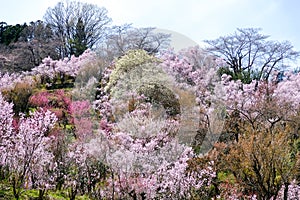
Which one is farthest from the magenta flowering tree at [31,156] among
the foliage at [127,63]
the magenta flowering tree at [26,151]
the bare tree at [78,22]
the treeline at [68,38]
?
the bare tree at [78,22]

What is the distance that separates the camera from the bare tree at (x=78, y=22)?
26859 mm

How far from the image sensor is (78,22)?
88.3 ft

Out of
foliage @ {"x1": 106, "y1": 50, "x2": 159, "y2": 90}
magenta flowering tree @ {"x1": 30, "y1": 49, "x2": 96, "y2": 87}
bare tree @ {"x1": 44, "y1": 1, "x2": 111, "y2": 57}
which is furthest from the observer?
bare tree @ {"x1": 44, "y1": 1, "x2": 111, "y2": 57}

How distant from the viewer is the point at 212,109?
12.1 meters

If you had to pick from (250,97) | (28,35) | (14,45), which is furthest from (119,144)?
(28,35)

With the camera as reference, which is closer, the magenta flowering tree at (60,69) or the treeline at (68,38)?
the magenta flowering tree at (60,69)

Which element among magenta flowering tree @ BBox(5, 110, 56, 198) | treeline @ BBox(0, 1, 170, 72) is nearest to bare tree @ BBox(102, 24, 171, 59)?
treeline @ BBox(0, 1, 170, 72)

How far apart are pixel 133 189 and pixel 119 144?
4.84 ft

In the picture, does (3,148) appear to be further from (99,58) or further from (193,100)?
(99,58)

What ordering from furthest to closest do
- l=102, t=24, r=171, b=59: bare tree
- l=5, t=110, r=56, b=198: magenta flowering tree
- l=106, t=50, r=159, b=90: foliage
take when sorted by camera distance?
l=102, t=24, r=171, b=59: bare tree → l=106, t=50, r=159, b=90: foliage → l=5, t=110, r=56, b=198: magenta flowering tree

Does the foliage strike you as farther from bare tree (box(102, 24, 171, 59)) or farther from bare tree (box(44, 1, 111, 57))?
bare tree (box(44, 1, 111, 57))

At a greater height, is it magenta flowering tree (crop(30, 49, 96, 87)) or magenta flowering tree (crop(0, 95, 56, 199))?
magenta flowering tree (crop(30, 49, 96, 87))

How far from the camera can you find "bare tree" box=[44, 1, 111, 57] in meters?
26.9

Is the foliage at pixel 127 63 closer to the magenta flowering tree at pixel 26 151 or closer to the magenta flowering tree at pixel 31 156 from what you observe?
the magenta flowering tree at pixel 31 156
